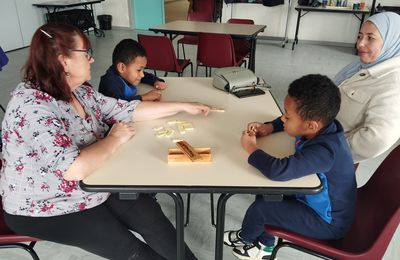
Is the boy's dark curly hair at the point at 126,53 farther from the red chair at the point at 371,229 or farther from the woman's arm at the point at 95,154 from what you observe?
the red chair at the point at 371,229

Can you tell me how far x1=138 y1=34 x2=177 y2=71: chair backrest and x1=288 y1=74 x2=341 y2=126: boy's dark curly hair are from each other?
2.41 m

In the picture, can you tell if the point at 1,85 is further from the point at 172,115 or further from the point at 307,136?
the point at 307,136

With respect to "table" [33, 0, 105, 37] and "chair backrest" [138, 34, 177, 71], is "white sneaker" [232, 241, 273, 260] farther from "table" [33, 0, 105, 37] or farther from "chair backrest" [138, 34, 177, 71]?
"table" [33, 0, 105, 37]

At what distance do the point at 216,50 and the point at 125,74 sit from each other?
1.83 meters

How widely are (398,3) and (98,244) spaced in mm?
7258

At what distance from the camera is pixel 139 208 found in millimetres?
1446

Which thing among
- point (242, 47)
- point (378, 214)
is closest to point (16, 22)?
point (242, 47)

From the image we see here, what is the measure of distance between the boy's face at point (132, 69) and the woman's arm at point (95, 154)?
0.60 meters

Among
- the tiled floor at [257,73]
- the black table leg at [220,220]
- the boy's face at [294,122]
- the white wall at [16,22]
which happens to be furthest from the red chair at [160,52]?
the white wall at [16,22]

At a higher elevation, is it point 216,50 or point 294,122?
point 294,122

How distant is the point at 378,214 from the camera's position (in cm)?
128

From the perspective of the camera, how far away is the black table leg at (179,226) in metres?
1.21

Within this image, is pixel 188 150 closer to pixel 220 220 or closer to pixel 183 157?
pixel 183 157

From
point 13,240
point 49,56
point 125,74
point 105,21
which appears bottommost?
point 105,21
